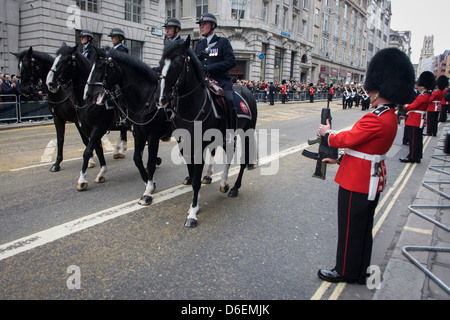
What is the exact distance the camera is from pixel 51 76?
6.08m

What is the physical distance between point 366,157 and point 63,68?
5.54m

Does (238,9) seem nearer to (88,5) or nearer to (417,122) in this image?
(88,5)

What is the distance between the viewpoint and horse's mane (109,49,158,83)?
18.0 ft

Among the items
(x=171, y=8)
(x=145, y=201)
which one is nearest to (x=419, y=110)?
(x=145, y=201)

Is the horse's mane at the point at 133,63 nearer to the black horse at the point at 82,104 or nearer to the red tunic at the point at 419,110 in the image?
the black horse at the point at 82,104

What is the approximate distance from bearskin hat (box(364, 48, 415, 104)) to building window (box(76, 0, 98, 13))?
997 inches

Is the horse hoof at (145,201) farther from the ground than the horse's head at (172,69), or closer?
closer

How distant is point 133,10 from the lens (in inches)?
1064

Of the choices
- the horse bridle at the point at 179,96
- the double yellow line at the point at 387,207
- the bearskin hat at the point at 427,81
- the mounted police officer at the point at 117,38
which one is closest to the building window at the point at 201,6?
the bearskin hat at the point at 427,81

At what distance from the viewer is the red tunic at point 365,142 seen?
9.83 feet

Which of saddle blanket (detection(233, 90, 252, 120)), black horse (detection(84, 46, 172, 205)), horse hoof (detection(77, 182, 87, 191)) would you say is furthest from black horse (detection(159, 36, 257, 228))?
horse hoof (detection(77, 182, 87, 191))

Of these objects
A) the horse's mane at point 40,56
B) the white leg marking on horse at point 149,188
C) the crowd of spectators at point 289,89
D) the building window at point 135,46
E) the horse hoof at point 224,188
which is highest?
the building window at point 135,46

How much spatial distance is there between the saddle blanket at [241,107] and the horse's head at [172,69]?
149 cm
